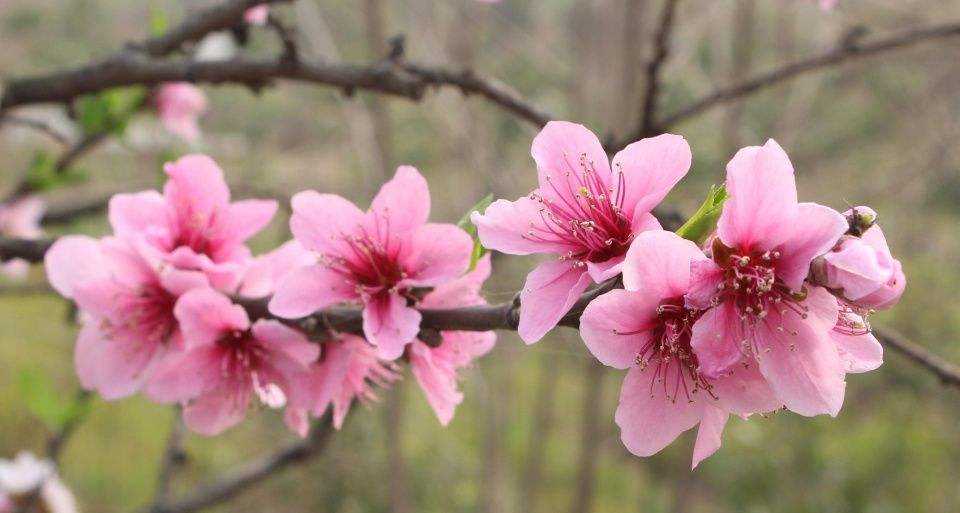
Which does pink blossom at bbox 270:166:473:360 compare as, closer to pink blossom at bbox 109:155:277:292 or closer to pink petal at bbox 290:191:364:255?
pink petal at bbox 290:191:364:255

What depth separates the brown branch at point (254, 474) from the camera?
3.92 ft

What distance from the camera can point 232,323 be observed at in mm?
726

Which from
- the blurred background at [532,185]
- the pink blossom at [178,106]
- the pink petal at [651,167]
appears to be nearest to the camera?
the pink petal at [651,167]

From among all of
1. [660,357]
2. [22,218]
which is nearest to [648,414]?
[660,357]

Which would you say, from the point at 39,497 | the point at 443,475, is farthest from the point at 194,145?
the point at 443,475

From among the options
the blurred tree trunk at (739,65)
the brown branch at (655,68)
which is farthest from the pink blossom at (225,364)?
the blurred tree trunk at (739,65)

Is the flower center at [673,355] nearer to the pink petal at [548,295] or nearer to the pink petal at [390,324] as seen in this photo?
the pink petal at [548,295]

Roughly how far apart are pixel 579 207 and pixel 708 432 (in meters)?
0.20

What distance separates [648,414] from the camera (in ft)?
1.97

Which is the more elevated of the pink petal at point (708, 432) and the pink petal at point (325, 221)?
the pink petal at point (325, 221)

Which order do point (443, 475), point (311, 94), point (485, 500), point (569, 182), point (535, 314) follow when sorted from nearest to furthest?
point (535, 314)
point (569, 182)
point (485, 500)
point (311, 94)
point (443, 475)

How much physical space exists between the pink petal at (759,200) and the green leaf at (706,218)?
2 centimetres

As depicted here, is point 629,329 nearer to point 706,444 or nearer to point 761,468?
point 706,444

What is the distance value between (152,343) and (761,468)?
4474 millimetres
